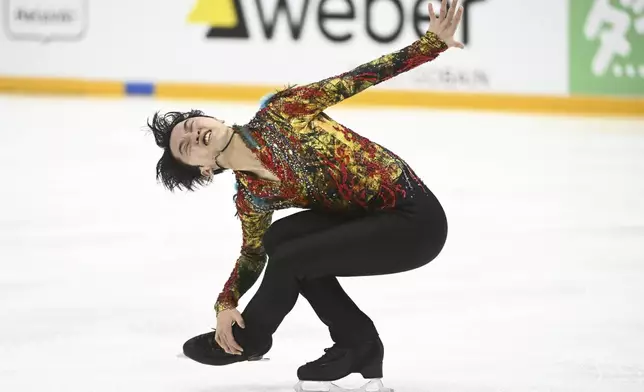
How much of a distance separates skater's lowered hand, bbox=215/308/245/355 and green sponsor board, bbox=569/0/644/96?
702 cm

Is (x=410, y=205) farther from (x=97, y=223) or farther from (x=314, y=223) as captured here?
(x=97, y=223)

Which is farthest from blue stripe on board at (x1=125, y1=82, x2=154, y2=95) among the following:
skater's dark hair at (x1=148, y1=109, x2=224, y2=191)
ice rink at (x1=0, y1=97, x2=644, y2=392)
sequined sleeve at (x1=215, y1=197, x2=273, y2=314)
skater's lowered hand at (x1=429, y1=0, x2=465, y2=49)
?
skater's lowered hand at (x1=429, y1=0, x2=465, y2=49)

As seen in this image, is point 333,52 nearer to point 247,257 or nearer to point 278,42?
point 278,42

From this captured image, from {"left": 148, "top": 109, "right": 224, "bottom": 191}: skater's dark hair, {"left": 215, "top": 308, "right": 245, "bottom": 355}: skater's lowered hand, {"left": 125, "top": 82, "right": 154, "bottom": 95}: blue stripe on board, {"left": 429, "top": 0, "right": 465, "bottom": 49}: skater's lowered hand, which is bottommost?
{"left": 125, "top": 82, "right": 154, "bottom": 95}: blue stripe on board

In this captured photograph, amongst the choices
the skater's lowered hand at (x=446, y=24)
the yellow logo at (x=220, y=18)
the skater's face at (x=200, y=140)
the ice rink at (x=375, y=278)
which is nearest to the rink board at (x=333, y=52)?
the yellow logo at (x=220, y=18)

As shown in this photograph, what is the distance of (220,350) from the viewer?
2.78 m

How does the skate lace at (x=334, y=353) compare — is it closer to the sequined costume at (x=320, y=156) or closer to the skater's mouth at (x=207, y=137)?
the sequined costume at (x=320, y=156)

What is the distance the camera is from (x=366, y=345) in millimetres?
2783

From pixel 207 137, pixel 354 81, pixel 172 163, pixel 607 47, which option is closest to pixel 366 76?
pixel 354 81

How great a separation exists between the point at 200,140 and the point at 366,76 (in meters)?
0.45

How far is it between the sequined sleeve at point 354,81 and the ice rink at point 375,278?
2.45 feet

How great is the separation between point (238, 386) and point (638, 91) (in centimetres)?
707

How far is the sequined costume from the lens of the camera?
2.65 m

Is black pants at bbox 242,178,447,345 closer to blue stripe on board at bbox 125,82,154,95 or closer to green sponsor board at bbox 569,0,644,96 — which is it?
blue stripe on board at bbox 125,82,154,95
